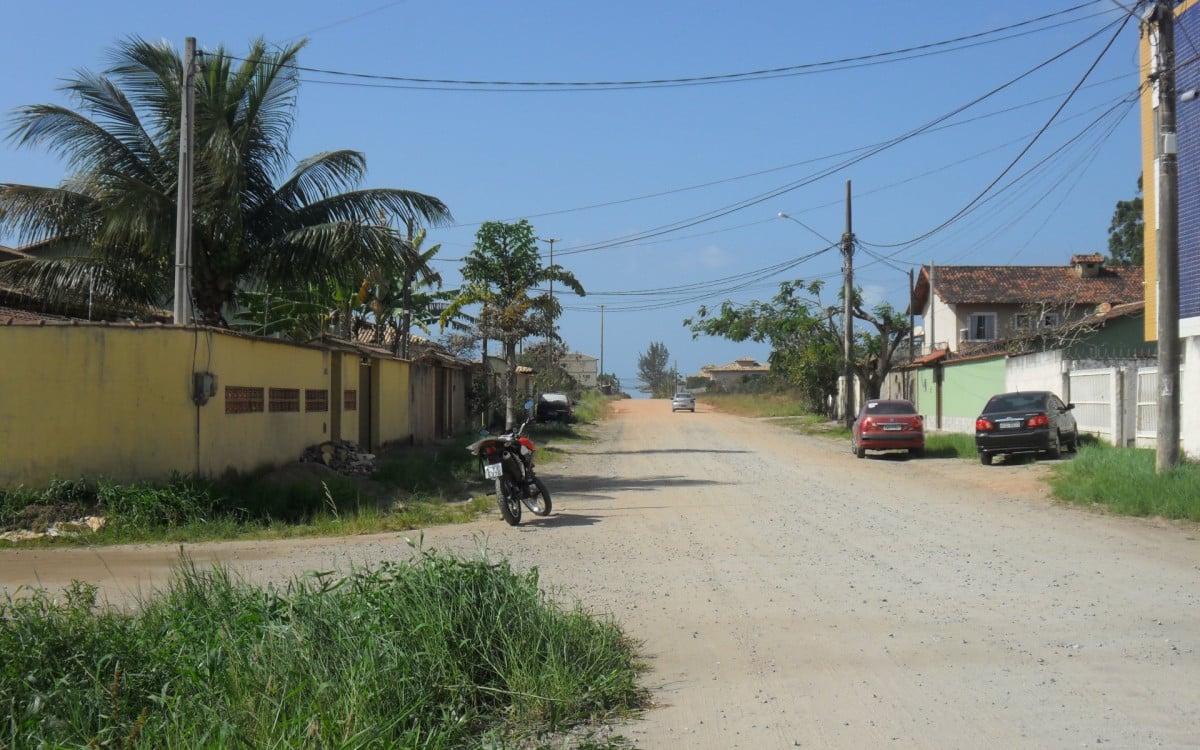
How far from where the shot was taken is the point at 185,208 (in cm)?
1499

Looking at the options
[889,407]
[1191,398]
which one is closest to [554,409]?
[889,407]

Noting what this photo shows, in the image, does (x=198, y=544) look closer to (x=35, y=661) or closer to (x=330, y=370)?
(x=35, y=661)

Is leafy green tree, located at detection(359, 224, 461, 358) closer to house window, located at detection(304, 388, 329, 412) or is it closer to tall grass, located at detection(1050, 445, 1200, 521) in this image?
house window, located at detection(304, 388, 329, 412)

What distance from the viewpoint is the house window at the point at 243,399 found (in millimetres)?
15398

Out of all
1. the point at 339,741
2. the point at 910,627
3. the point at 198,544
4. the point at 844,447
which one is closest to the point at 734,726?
the point at 339,741

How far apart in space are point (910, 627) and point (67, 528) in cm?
980

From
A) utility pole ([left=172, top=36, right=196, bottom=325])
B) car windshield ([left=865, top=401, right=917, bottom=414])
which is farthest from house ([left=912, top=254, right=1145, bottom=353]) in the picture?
utility pole ([left=172, top=36, right=196, bottom=325])

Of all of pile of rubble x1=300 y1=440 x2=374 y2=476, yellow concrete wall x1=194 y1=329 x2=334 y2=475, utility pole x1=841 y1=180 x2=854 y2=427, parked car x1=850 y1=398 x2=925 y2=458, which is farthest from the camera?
utility pole x1=841 y1=180 x2=854 y2=427

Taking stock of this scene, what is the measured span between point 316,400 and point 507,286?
1249 cm

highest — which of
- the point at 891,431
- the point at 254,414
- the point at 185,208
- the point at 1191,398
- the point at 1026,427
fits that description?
the point at 185,208

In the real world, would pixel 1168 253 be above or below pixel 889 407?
above

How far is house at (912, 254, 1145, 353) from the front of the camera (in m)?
47.2

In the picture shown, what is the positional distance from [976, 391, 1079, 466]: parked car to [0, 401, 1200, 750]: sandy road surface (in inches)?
193

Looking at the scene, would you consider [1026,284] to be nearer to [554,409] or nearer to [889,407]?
[554,409]
